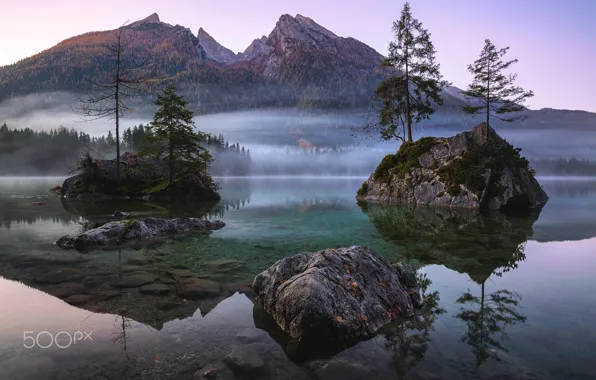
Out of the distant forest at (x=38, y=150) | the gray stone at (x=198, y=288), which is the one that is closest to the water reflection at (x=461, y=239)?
the gray stone at (x=198, y=288)

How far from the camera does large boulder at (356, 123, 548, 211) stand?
3125 centimetres

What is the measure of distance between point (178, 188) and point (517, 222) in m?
34.7

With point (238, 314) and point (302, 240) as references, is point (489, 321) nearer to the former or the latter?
point (238, 314)

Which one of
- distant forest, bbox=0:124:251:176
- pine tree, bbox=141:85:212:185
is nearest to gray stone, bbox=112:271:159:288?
pine tree, bbox=141:85:212:185

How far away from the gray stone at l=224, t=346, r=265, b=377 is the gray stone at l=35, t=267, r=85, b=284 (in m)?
6.82

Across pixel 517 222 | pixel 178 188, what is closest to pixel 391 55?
pixel 517 222

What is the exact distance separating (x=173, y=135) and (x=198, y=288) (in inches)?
1299

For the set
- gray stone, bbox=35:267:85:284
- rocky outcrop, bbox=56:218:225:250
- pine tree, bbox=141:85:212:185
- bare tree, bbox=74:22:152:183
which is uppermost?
bare tree, bbox=74:22:152:183

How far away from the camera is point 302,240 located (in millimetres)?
16422

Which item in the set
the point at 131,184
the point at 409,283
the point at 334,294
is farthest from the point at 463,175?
the point at 131,184

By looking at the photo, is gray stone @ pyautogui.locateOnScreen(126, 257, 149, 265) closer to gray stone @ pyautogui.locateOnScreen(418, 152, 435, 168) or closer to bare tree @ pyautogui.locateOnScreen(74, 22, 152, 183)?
bare tree @ pyautogui.locateOnScreen(74, 22, 152, 183)

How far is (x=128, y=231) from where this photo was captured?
622 inches

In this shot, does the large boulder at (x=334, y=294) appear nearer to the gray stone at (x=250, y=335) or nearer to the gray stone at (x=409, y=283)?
the gray stone at (x=409, y=283)

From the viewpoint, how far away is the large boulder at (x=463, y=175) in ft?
103
